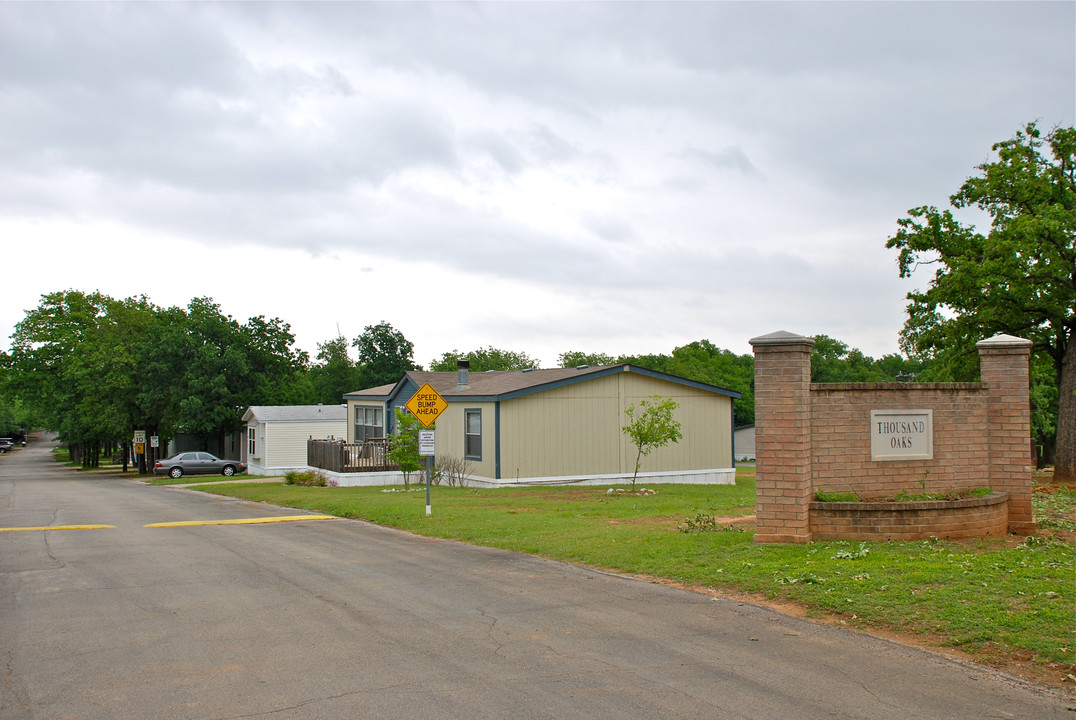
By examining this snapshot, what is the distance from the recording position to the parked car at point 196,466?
149 ft

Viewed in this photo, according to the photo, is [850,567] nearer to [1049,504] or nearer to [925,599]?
[925,599]

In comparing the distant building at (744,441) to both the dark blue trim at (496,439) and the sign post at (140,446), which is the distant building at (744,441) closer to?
the sign post at (140,446)

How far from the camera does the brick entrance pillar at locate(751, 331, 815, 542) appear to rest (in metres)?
10.6

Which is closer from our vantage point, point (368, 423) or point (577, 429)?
point (577, 429)

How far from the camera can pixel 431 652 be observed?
6617 millimetres

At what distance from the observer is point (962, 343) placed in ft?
87.8

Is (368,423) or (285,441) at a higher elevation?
(368,423)

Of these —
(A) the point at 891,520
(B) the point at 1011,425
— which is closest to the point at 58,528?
(A) the point at 891,520

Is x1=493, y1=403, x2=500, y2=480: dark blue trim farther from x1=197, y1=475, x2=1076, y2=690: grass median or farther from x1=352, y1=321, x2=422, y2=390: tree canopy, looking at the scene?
x1=352, y1=321, x2=422, y2=390: tree canopy

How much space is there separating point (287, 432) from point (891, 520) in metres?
38.0

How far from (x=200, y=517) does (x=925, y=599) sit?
16.0 meters

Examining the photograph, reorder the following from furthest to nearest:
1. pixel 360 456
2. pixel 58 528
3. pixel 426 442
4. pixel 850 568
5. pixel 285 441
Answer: pixel 285 441, pixel 360 456, pixel 426 442, pixel 58 528, pixel 850 568

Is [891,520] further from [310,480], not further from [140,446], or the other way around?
[140,446]

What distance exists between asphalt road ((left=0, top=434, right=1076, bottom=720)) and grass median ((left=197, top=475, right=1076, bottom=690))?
473 millimetres
